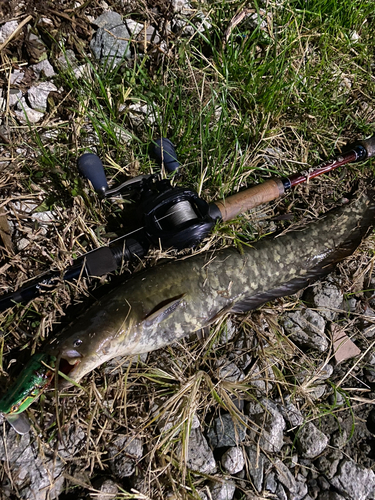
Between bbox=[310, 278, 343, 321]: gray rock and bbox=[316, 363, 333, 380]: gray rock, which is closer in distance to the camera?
bbox=[316, 363, 333, 380]: gray rock

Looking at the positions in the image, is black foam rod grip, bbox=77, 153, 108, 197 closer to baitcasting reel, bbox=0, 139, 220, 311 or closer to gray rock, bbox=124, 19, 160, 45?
baitcasting reel, bbox=0, 139, 220, 311

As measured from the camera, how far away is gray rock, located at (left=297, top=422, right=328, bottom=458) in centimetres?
315

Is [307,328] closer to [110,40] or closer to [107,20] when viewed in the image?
[110,40]

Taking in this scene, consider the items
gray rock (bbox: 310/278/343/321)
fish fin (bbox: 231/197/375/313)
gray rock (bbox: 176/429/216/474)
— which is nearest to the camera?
gray rock (bbox: 176/429/216/474)

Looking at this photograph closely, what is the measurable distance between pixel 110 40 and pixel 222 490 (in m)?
3.85

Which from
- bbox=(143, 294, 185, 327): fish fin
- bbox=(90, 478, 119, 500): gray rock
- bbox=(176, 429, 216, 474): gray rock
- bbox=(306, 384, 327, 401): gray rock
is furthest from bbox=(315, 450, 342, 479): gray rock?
bbox=(143, 294, 185, 327): fish fin

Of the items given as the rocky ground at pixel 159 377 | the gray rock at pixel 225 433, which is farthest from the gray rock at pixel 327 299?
the gray rock at pixel 225 433

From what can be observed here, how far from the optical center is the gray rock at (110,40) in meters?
3.52

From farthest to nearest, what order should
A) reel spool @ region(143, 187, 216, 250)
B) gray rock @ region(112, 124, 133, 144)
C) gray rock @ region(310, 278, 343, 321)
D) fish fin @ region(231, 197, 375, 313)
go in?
gray rock @ region(310, 278, 343, 321), gray rock @ region(112, 124, 133, 144), fish fin @ region(231, 197, 375, 313), reel spool @ region(143, 187, 216, 250)

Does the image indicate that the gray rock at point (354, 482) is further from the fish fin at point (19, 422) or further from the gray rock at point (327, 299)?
the fish fin at point (19, 422)

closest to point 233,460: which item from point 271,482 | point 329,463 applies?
point 271,482

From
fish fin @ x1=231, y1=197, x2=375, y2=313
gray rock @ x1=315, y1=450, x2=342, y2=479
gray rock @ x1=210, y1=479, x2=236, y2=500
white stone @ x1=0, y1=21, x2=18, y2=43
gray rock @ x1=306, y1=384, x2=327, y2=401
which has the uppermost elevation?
white stone @ x1=0, y1=21, x2=18, y2=43

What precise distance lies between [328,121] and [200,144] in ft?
4.49

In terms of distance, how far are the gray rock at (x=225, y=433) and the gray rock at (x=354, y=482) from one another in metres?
0.80
